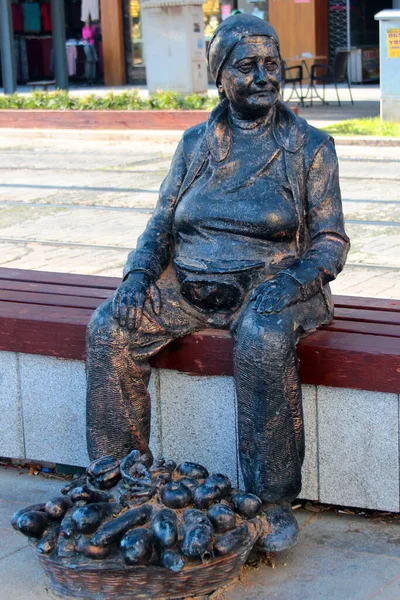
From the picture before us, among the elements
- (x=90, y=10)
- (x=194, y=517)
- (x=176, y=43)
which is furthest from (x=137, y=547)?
(x=90, y=10)

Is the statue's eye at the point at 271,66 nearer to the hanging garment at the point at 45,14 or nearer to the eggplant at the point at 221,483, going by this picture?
the eggplant at the point at 221,483

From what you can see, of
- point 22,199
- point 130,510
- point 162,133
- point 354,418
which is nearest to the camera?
point 130,510

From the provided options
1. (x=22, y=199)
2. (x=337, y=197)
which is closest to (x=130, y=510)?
(x=337, y=197)

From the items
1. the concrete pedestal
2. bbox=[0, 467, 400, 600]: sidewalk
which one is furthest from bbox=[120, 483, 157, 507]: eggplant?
the concrete pedestal

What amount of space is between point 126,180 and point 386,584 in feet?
31.1

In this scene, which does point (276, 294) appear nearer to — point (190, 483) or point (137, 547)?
point (190, 483)

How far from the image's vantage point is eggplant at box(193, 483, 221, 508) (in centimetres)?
351

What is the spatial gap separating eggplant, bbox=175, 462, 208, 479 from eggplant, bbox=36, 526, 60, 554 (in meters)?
0.45

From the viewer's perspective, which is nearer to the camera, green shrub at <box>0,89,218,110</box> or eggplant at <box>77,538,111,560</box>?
eggplant at <box>77,538,111,560</box>

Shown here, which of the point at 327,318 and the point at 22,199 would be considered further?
the point at 22,199

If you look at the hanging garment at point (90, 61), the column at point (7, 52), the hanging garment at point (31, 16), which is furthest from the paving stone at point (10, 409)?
the hanging garment at point (31, 16)

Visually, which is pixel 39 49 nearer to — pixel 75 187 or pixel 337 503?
pixel 75 187

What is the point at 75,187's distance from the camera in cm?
1236

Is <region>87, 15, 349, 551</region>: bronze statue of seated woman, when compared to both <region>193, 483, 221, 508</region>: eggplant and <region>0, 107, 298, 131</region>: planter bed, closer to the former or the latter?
<region>193, 483, 221, 508</region>: eggplant
